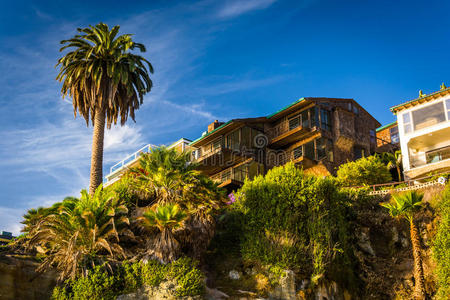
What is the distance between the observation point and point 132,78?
1532 inches

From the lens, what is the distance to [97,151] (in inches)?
1405

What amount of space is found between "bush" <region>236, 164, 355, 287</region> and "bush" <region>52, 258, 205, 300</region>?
4.41 meters

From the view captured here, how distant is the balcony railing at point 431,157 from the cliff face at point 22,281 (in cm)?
2741

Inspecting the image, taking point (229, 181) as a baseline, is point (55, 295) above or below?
below

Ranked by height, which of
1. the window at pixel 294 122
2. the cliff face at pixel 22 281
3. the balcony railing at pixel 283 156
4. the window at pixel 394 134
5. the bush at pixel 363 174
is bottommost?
the cliff face at pixel 22 281

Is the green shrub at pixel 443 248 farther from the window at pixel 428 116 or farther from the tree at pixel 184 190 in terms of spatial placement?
the tree at pixel 184 190

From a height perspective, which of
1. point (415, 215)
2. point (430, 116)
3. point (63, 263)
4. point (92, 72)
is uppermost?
point (92, 72)

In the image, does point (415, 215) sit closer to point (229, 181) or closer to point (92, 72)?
point (229, 181)

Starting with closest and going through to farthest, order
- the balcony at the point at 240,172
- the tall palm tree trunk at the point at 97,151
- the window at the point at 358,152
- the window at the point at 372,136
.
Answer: the tall palm tree trunk at the point at 97,151 → the balcony at the point at 240,172 → the window at the point at 358,152 → the window at the point at 372,136

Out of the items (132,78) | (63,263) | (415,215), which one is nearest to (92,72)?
(132,78)

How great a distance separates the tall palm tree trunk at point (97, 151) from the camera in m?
34.8

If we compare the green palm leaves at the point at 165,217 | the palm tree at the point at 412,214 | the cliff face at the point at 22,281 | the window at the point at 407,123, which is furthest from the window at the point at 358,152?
the cliff face at the point at 22,281

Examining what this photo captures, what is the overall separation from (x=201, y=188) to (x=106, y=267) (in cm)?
696

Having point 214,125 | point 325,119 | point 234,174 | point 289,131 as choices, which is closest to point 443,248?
point 289,131
